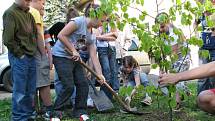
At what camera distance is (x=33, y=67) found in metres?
4.86

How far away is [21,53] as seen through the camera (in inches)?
183

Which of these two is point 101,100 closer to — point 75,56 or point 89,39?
point 89,39

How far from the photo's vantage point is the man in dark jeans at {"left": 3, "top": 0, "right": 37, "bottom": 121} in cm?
457

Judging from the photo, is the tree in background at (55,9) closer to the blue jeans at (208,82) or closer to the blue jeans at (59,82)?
the blue jeans at (59,82)

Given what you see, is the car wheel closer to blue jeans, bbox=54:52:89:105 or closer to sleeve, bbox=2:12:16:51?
blue jeans, bbox=54:52:89:105

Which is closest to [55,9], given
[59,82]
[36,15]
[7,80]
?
[7,80]

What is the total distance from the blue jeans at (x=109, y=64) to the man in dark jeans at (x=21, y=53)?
1985mm

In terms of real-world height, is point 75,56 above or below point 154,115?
above

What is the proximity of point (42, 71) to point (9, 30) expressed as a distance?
99 cm

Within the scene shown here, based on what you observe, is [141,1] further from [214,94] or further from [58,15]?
[58,15]

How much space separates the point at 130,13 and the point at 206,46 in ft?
6.96

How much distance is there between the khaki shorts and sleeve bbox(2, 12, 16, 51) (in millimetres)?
736

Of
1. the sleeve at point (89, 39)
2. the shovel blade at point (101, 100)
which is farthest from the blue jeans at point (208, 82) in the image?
the sleeve at point (89, 39)

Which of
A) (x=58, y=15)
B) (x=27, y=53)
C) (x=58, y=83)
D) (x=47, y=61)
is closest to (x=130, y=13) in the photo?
(x=27, y=53)
